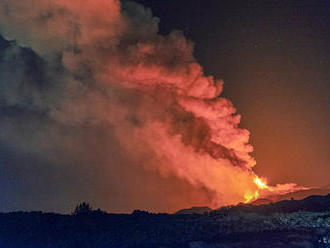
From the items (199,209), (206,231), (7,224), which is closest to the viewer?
(206,231)

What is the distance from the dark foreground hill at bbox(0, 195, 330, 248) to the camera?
36.8 metres

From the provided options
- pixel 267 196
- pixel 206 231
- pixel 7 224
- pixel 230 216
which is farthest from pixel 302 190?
pixel 7 224

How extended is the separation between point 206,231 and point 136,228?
798 centimetres

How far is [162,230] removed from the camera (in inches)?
1641

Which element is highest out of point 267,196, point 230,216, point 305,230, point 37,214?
point 267,196

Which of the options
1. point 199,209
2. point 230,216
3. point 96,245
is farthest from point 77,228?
point 199,209

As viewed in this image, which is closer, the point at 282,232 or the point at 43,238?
the point at 282,232

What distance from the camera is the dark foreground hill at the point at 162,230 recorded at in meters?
36.8

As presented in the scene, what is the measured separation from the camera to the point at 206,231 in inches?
1597

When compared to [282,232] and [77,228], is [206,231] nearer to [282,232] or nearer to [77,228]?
[282,232]

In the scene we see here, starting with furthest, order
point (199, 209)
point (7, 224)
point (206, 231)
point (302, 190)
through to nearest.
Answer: point (302, 190), point (199, 209), point (7, 224), point (206, 231)

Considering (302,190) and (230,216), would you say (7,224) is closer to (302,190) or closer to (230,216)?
(230,216)

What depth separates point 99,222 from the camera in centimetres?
4656

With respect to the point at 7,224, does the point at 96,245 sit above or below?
below
